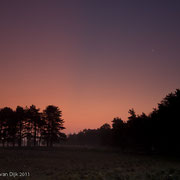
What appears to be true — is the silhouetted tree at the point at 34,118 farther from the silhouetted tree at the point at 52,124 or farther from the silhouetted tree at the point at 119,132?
the silhouetted tree at the point at 119,132

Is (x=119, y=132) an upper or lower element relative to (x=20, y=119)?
lower

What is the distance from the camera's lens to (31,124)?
62812 mm

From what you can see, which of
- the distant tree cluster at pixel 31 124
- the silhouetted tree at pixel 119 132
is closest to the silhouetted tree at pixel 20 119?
the distant tree cluster at pixel 31 124

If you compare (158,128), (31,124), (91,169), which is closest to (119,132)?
(158,128)

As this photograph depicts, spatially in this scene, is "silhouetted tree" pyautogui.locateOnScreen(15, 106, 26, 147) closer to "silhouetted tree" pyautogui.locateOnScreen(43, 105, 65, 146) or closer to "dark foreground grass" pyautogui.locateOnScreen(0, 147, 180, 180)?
"silhouetted tree" pyautogui.locateOnScreen(43, 105, 65, 146)

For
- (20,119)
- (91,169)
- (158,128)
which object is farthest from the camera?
(20,119)

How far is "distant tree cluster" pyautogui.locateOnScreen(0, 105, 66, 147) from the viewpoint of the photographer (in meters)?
60.3

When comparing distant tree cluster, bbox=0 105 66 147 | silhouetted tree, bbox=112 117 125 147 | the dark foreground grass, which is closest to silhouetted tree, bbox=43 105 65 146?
distant tree cluster, bbox=0 105 66 147

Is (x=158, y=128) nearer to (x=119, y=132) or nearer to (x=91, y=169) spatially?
(x=119, y=132)

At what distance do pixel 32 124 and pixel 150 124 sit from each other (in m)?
40.9

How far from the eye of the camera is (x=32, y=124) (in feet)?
206

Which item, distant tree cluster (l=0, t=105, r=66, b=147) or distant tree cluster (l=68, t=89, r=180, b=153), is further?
distant tree cluster (l=0, t=105, r=66, b=147)

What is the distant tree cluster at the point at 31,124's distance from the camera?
60.3m

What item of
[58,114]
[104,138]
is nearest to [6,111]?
[58,114]
